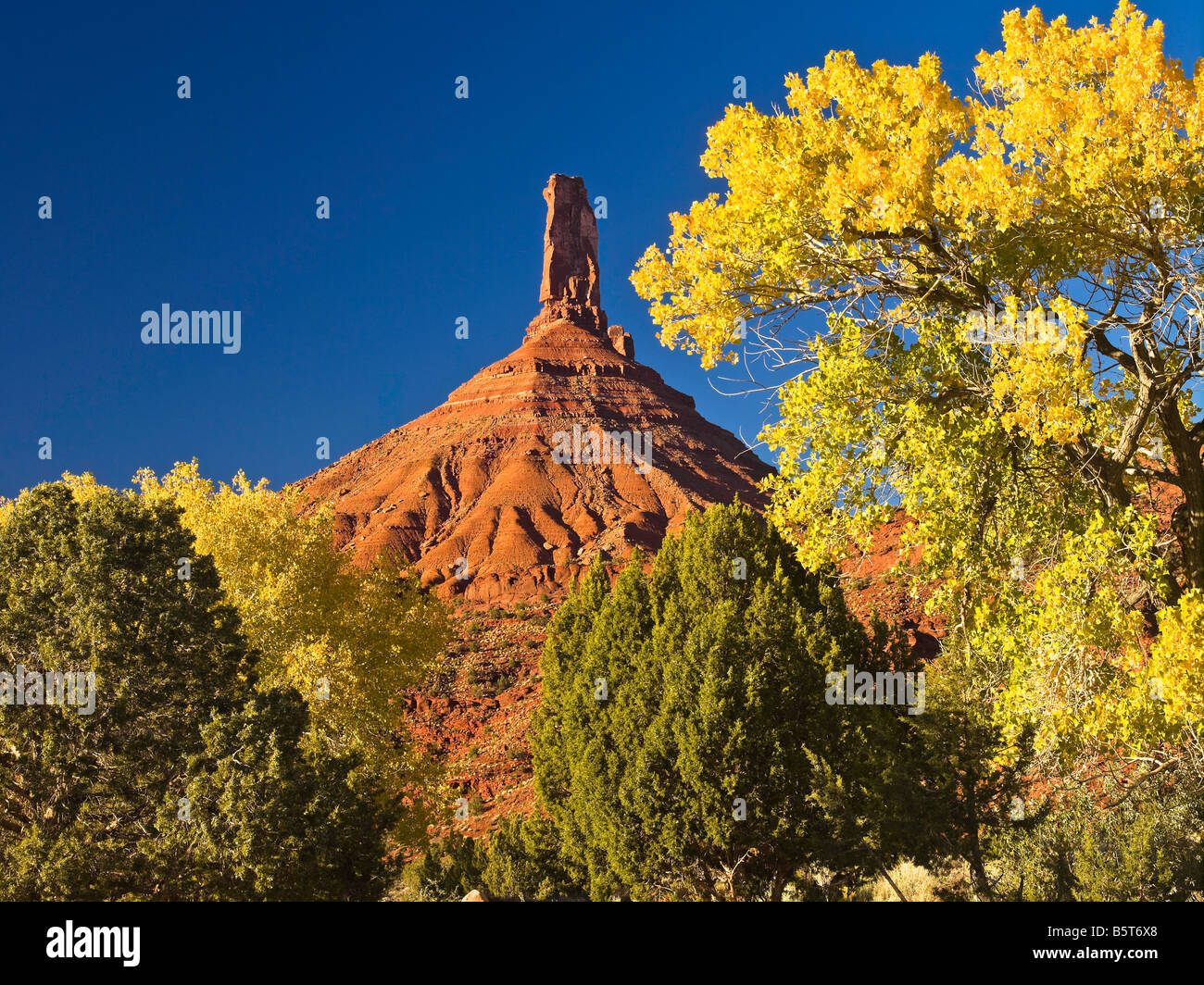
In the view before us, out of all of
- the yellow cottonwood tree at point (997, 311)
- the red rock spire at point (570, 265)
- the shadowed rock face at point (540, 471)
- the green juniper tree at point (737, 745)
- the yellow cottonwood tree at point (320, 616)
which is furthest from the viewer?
the red rock spire at point (570, 265)

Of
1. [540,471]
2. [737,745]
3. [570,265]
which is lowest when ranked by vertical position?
[737,745]

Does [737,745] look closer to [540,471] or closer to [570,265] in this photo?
[540,471]

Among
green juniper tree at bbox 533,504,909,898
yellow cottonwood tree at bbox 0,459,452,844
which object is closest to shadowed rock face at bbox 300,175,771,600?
yellow cottonwood tree at bbox 0,459,452,844

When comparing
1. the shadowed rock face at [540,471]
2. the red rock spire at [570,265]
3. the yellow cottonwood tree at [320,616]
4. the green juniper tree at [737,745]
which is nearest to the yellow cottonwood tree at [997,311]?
the green juniper tree at [737,745]

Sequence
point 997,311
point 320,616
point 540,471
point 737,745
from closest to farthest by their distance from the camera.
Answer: point 997,311 → point 737,745 → point 320,616 → point 540,471

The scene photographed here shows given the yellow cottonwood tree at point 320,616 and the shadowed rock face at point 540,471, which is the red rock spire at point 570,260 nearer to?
the shadowed rock face at point 540,471

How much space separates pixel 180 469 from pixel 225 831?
14.4 meters

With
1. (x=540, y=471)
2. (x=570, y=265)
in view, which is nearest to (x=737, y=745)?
(x=540, y=471)

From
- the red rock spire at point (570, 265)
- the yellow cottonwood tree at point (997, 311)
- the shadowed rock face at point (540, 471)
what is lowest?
the yellow cottonwood tree at point (997, 311)

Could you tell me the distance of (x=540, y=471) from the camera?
105 meters

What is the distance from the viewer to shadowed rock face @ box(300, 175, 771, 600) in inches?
3600

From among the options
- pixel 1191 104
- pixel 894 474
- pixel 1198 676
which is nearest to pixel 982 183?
pixel 1191 104

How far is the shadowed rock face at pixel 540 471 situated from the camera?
91438mm

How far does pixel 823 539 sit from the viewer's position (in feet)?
35.2
